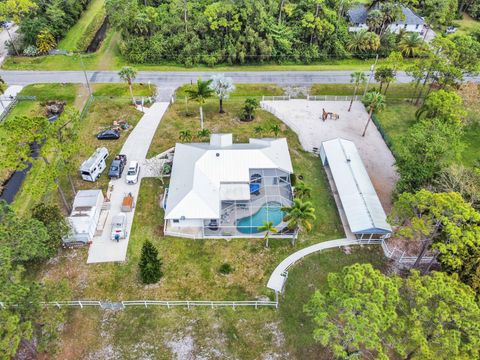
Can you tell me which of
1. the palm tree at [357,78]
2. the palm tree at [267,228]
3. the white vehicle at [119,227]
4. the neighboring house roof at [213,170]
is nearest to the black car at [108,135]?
the neighboring house roof at [213,170]

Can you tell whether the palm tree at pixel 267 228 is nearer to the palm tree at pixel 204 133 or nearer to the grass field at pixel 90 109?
the palm tree at pixel 204 133

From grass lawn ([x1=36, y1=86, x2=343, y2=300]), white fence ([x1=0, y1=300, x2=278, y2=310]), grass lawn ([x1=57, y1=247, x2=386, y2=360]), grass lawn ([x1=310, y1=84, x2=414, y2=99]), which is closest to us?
grass lawn ([x1=57, y1=247, x2=386, y2=360])

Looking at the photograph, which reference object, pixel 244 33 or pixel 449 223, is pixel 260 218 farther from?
pixel 244 33

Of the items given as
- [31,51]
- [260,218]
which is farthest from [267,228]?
[31,51]

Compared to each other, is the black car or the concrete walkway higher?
the black car

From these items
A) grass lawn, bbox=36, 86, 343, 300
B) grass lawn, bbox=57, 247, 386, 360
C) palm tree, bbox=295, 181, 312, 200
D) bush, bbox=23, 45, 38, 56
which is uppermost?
palm tree, bbox=295, 181, 312, 200

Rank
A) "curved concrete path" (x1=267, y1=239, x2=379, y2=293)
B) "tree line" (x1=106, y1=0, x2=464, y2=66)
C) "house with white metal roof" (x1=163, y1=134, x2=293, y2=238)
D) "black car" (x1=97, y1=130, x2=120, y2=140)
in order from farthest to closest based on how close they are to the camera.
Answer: "tree line" (x1=106, y1=0, x2=464, y2=66) < "black car" (x1=97, y1=130, x2=120, y2=140) < "house with white metal roof" (x1=163, y1=134, x2=293, y2=238) < "curved concrete path" (x1=267, y1=239, x2=379, y2=293)

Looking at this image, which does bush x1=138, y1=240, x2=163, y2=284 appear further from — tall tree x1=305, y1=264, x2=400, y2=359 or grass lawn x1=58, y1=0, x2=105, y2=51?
grass lawn x1=58, y1=0, x2=105, y2=51

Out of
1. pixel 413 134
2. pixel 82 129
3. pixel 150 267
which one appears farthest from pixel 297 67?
pixel 150 267

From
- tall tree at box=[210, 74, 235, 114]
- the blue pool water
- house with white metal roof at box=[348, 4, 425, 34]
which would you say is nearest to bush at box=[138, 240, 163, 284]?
the blue pool water
